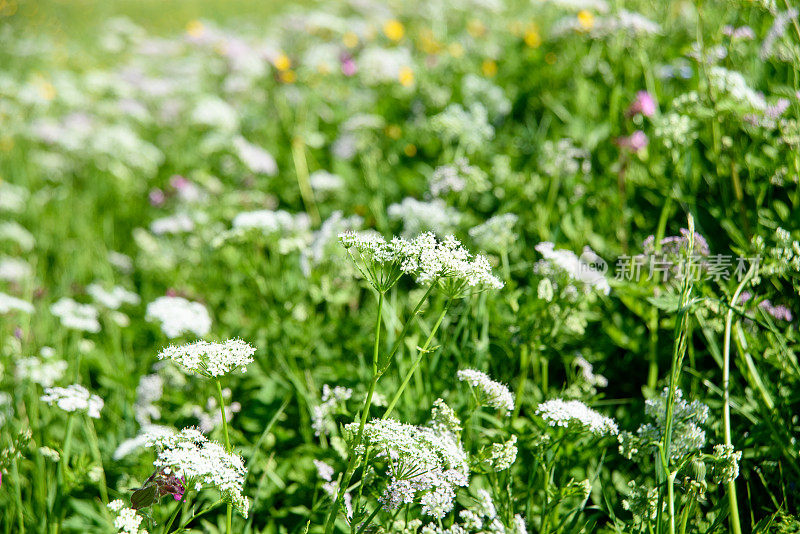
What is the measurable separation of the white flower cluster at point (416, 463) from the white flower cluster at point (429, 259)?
39 centimetres

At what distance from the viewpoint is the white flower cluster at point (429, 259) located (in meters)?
1.55

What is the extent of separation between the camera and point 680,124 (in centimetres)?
259

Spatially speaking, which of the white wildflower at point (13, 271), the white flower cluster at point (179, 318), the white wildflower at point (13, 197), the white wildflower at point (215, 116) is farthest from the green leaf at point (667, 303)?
the white wildflower at point (13, 197)

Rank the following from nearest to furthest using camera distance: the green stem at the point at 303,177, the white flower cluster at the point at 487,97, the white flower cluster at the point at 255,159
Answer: the green stem at the point at 303,177 → the white flower cluster at the point at 255,159 → the white flower cluster at the point at 487,97

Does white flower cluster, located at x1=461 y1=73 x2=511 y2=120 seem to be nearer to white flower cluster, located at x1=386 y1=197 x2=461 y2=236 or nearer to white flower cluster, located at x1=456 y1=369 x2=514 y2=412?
white flower cluster, located at x1=386 y1=197 x2=461 y2=236

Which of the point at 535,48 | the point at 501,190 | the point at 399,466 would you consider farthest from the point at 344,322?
the point at 535,48

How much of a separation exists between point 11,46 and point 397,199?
8.42 metres

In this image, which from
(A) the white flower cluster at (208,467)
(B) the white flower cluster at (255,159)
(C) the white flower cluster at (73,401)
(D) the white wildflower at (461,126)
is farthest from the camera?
(B) the white flower cluster at (255,159)

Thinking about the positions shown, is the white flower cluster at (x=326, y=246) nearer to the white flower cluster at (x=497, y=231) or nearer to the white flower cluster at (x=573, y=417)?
the white flower cluster at (x=497, y=231)

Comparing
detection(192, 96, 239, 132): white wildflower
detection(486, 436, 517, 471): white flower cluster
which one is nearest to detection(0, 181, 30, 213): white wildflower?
detection(192, 96, 239, 132): white wildflower

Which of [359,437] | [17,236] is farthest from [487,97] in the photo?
[17,236]

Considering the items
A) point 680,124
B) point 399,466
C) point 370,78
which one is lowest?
point 399,466

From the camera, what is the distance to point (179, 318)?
256cm

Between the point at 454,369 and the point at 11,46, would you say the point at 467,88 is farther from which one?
the point at 11,46
